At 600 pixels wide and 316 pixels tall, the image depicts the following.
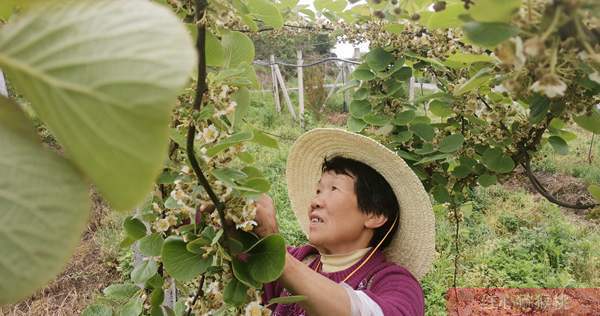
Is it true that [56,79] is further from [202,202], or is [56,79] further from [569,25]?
[202,202]

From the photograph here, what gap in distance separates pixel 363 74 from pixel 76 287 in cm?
302

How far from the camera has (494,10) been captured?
1.27 feet

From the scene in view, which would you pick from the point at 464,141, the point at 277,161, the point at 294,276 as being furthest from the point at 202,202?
the point at 277,161

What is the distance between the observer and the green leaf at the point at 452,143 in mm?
1308

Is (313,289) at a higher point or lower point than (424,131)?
lower

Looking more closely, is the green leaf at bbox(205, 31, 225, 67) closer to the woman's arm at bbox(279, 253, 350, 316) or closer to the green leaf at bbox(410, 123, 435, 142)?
the woman's arm at bbox(279, 253, 350, 316)

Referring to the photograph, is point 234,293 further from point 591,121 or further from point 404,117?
point 404,117

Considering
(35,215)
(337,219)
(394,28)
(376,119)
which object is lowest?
(337,219)

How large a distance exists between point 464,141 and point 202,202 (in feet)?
2.61

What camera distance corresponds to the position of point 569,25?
41 cm

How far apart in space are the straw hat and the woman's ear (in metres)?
0.05

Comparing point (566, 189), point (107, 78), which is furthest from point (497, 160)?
point (566, 189)

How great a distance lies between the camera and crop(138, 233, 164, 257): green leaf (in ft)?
3.00

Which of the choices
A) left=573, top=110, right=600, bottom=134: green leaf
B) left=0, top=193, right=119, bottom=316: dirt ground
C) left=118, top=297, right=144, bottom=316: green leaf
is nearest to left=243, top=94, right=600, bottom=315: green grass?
left=0, top=193, right=119, bottom=316: dirt ground
